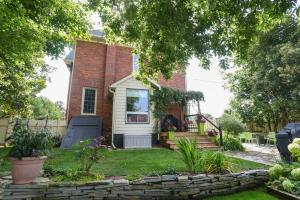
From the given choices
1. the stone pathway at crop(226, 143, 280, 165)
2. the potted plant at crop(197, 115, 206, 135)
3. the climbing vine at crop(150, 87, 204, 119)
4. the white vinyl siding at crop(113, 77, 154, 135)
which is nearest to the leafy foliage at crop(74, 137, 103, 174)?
the stone pathway at crop(226, 143, 280, 165)

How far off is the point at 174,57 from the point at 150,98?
5201 mm

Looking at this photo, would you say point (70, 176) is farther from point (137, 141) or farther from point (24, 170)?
point (137, 141)

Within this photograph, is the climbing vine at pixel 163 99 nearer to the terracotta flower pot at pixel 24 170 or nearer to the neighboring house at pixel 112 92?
the neighboring house at pixel 112 92

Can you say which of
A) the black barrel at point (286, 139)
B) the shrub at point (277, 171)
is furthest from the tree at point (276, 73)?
the shrub at point (277, 171)

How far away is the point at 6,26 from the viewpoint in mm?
4980

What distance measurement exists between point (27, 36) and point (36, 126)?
6365 millimetres

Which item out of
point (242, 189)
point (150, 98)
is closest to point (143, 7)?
point (242, 189)

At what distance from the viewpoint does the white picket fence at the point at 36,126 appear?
10398mm

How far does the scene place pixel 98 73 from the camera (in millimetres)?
12156

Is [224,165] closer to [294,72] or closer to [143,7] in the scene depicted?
[143,7]

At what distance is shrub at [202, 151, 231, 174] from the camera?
15.9ft

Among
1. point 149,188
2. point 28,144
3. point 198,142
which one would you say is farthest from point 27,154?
point 198,142

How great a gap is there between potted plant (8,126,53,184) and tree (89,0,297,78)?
3.50 meters

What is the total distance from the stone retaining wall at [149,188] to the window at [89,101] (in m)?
8.14
